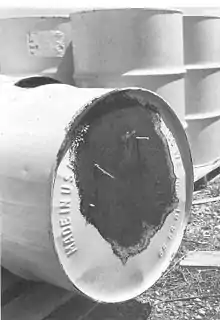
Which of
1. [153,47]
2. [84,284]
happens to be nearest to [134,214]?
[84,284]

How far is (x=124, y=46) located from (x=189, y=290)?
1.28m

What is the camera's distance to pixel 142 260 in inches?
80.4

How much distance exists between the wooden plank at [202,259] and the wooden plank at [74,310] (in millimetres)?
670

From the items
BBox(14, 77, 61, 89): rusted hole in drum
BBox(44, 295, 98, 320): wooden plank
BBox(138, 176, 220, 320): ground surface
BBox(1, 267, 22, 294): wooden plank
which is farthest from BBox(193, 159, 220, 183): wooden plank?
BBox(1, 267, 22, 294): wooden plank

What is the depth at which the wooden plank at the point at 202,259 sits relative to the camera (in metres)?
2.69

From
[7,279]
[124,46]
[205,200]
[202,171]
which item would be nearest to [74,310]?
[7,279]

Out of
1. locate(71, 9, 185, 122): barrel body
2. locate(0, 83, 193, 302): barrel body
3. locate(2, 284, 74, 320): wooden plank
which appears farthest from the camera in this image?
locate(71, 9, 185, 122): barrel body

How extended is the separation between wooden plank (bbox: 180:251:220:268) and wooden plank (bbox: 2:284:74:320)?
0.78 metres

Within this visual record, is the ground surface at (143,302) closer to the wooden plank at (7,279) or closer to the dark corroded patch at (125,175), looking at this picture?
the wooden plank at (7,279)

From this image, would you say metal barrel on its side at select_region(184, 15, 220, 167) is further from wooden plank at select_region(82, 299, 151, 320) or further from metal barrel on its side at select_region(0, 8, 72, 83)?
wooden plank at select_region(82, 299, 151, 320)

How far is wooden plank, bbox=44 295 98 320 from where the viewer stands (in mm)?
2148

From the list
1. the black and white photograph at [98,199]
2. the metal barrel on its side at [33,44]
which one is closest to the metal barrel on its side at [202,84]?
the black and white photograph at [98,199]

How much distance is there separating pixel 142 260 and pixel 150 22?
1.39 meters
